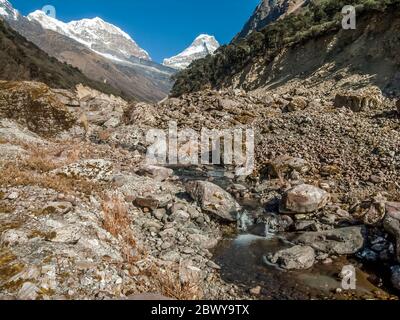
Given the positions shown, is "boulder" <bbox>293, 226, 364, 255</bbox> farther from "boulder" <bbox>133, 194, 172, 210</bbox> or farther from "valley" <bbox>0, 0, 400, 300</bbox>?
"boulder" <bbox>133, 194, 172, 210</bbox>

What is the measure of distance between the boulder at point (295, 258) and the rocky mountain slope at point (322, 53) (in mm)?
20879

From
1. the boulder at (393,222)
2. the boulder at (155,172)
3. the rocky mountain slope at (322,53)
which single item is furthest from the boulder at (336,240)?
the rocky mountain slope at (322,53)

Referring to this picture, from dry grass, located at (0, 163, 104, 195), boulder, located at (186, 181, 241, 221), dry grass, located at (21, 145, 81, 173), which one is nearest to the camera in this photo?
dry grass, located at (0, 163, 104, 195)

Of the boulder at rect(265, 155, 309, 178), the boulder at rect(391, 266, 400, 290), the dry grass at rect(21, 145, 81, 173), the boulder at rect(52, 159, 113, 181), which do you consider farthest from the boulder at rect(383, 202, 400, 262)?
the dry grass at rect(21, 145, 81, 173)

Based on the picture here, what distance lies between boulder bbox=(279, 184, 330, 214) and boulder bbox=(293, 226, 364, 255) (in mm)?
1729

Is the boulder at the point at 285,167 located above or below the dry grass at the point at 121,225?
above

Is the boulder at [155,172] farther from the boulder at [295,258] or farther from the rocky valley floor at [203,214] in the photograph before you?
the boulder at [295,258]

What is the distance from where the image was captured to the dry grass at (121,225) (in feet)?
30.2

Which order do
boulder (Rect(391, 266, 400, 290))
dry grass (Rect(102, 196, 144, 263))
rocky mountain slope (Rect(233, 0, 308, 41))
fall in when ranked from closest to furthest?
boulder (Rect(391, 266, 400, 290)) → dry grass (Rect(102, 196, 144, 263)) → rocky mountain slope (Rect(233, 0, 308, 41))

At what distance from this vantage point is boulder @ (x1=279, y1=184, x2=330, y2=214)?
532 inches

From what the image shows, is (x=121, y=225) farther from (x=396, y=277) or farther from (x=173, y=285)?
(x=396, y=277)

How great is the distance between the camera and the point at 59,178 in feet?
40.0
